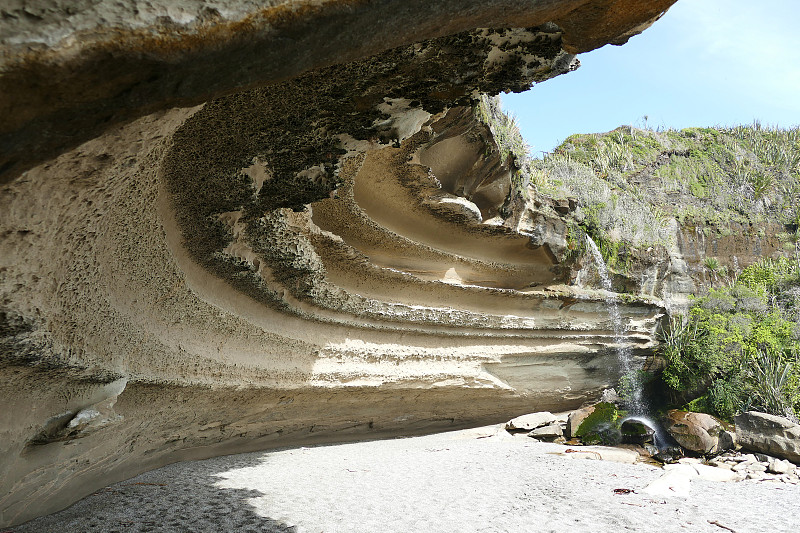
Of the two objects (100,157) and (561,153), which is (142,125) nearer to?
(100,157)

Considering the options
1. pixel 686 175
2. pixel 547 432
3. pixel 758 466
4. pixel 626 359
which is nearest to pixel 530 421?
pixel 547 432

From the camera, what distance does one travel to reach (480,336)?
21.1 feet

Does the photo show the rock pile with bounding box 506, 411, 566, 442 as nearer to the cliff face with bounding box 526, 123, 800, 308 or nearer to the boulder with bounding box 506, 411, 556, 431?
the boulder with bounding box 506, 411, 556, 431

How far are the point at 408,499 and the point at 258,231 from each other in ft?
6.85

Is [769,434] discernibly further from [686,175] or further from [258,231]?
[686,175]

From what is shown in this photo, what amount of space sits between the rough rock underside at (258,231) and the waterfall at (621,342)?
588 mm

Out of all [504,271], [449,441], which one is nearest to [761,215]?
[504,271]

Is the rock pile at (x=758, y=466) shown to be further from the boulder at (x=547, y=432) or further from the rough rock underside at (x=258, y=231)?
the rough rock underside at (x=258, y=231)

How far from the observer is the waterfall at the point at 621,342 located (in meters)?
7.40

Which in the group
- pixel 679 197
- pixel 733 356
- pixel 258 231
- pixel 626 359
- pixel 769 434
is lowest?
pixel 769 434

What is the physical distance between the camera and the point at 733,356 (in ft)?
24.9

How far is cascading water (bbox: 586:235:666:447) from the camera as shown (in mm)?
7261

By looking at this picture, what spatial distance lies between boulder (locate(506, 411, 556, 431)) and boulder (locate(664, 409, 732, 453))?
5.20ft

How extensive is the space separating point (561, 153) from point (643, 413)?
8.05 metres
